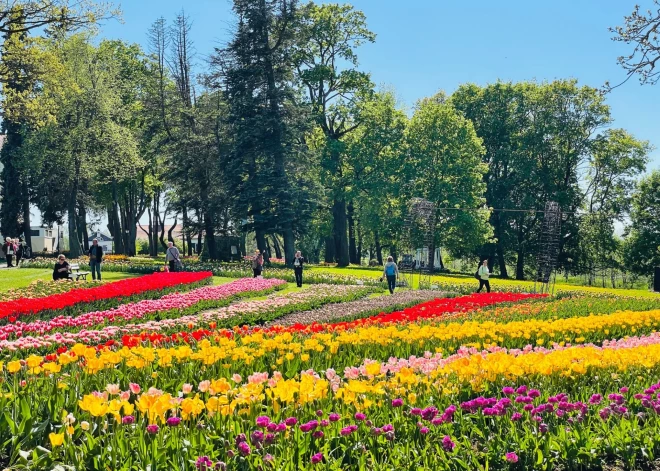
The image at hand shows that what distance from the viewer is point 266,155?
35.9 meters

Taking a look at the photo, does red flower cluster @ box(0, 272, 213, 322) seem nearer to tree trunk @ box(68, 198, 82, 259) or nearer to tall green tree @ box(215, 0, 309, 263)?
tall green tree @ box(215, 0, 309, 263)

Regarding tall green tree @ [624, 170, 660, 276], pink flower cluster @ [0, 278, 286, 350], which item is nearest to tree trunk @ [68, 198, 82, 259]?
pink flower cluster @ [0, 278, 286, 350]

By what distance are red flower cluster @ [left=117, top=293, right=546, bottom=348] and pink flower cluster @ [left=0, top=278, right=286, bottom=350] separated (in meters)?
0.80

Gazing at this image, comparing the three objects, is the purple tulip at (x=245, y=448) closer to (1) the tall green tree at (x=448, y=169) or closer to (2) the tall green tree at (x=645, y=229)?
(1) the tall green tree at (x=448, y=169)

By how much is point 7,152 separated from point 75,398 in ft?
152

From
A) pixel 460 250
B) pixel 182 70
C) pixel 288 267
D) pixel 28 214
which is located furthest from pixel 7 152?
pixel 460 250

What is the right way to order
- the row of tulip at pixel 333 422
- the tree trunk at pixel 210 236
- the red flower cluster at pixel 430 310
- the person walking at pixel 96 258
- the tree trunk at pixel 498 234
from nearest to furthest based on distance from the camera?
1. the row of tulip at pixel 333 422
2. the red flower cluster at pixel 430 310
3. the person walking at pixel 96 258
4. the tree trunk at pixel 210 236
5. the tree trunk at pixel 498 234

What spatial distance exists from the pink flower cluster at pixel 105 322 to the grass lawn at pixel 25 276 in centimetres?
809

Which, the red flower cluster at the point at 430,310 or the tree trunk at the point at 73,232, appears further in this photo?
the tree trunk at the point at 73,232

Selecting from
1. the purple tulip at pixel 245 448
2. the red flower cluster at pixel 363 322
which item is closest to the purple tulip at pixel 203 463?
the purple tulip at pixel 245 448

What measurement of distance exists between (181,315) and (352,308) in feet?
17.5

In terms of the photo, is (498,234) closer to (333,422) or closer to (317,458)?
(333,422)

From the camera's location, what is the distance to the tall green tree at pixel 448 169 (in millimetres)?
43438

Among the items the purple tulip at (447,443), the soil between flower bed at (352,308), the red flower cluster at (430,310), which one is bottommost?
the soil between flower bed at (352,308)
